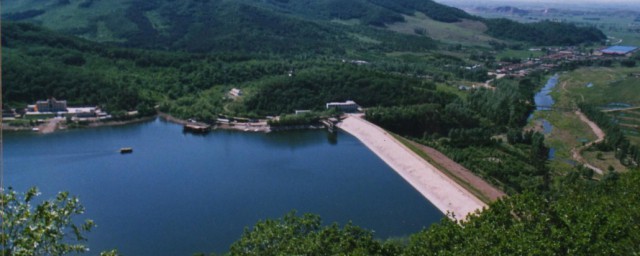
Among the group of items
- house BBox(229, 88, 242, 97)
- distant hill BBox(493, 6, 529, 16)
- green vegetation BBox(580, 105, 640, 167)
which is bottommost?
green vegetation BBox(580, 105, 640, 167)

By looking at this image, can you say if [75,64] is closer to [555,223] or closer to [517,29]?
[555,223]

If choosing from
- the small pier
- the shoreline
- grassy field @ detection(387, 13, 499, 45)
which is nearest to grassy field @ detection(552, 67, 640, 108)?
the small pier

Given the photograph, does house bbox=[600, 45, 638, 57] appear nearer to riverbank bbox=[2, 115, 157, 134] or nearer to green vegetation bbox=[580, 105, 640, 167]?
green vegetation bbox=[580, 105, 640, 167]

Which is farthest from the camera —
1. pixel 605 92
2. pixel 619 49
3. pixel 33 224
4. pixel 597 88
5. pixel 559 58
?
pixel 619 49

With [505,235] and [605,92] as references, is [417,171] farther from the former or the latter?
[605,92]

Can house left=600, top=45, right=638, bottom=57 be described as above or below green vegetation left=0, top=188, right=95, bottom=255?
above

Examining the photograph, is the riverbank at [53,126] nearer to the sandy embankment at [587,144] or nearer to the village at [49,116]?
the village at [49,116]

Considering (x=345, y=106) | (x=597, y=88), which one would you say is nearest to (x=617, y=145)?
(x=345, y=106)

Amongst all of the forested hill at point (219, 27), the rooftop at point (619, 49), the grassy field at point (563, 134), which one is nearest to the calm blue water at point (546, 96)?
the grassy field at point (563, 134)
